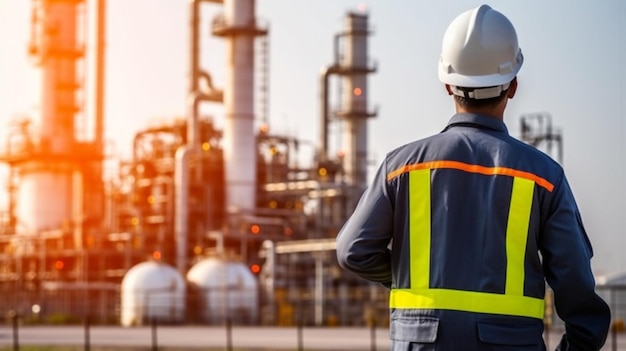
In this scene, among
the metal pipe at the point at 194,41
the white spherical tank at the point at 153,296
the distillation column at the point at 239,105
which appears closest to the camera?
the white spherical tank at the point at 153,296

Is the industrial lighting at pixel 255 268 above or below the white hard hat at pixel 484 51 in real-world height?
below

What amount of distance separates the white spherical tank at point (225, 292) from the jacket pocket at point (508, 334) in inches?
1823

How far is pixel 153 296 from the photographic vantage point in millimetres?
51594

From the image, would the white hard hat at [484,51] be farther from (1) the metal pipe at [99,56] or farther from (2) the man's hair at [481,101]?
(1) the metal pipe at [99,56]

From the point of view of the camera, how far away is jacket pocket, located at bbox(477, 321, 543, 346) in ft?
10.9

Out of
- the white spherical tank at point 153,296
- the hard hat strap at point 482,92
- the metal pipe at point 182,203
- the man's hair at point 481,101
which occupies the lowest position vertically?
the white spherical tank at point 153,296

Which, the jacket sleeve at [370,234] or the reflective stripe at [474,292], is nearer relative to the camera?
the reflective stripe at [474,292]

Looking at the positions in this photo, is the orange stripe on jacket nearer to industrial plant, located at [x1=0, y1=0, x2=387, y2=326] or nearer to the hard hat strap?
the hard hat strap

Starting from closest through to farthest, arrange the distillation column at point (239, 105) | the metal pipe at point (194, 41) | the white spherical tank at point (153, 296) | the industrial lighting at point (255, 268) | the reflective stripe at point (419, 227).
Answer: the reflective stripe at point (419, 227) → the white spherical tank at point (153, 296) → the distillation column at point (239, 105) → the industrial lighting at point (255, 268) → the metal pipe at point (194, 41)

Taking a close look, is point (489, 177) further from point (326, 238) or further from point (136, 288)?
point (326, 238)

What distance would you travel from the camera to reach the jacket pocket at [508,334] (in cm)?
333

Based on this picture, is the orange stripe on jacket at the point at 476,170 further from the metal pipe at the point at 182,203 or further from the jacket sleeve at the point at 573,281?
the metal pipe at the point at 182,203

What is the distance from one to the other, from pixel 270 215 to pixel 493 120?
5673 cm

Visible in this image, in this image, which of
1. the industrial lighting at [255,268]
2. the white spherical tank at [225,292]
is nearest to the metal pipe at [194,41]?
the industrial lighting at [255,268]
